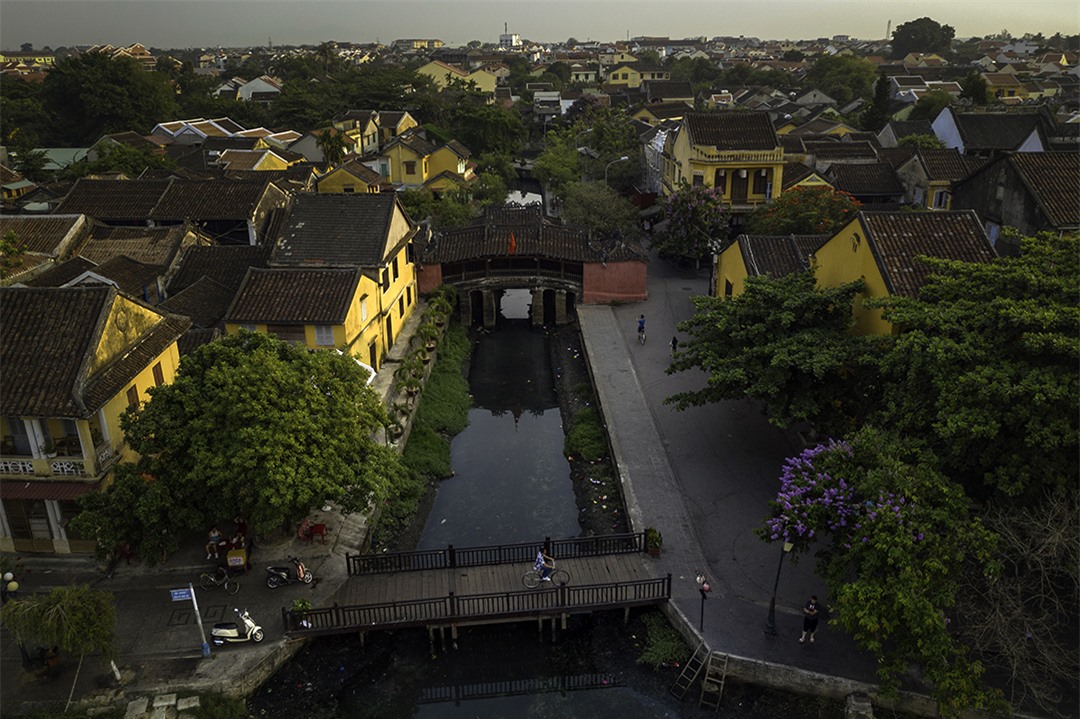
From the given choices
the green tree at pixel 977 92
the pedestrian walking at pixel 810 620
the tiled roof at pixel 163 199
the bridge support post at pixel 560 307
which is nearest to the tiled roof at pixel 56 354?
the pedestrian walking at pixel 810 620

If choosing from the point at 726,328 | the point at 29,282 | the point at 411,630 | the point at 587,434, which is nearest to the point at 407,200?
the point at 29,282

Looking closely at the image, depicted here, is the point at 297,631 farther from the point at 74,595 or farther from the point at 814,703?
the point at 814,703

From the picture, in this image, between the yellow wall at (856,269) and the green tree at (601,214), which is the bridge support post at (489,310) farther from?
the yellow wall at (856,269)

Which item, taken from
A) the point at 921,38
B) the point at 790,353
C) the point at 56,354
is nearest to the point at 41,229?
the point at 56,354

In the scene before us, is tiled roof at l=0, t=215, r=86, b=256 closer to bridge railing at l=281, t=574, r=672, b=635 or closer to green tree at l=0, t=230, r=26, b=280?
green tree at l=0, t=230, r=26, b=280

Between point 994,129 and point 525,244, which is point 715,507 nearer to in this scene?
point 525,244
